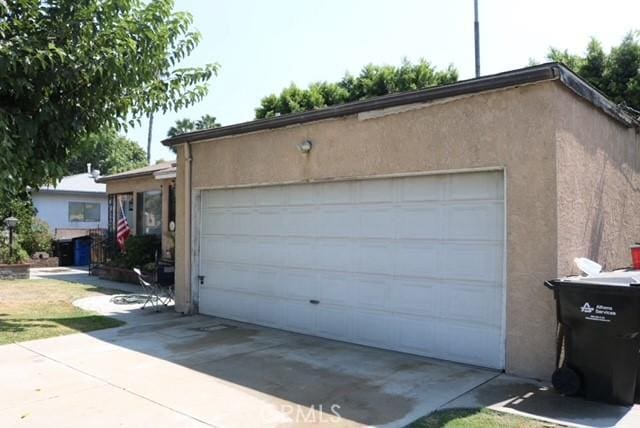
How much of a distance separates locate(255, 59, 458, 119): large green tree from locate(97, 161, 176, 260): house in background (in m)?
9.64

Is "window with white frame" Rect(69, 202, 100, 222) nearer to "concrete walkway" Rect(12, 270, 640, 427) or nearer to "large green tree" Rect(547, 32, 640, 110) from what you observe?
"concrete walkway" Rect(12, 270, 640, 427)

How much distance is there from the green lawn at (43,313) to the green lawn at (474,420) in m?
6.40

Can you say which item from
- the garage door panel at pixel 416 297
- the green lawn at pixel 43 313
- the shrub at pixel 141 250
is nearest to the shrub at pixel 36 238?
the green lawn at pixel 43 313

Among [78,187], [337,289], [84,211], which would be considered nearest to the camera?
[337,289]

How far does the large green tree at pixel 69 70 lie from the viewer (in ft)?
22.7

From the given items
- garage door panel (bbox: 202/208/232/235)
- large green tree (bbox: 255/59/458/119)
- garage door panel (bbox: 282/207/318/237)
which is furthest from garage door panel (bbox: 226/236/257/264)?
large green tree (bbox: 255/59/458/119)

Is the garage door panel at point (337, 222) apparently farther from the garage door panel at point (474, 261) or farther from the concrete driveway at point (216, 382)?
the concrete driveway at point (216, 382)

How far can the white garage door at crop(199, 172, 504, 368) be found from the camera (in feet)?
21.2

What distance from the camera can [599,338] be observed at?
16.4 ft

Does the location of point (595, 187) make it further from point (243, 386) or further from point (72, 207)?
point (72, 207)

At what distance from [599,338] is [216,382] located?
4.08 metres

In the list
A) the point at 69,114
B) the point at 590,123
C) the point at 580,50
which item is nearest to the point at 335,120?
the point at 590,123

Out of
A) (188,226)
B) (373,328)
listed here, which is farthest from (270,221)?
(373,328)

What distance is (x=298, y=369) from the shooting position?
20.7 ft
